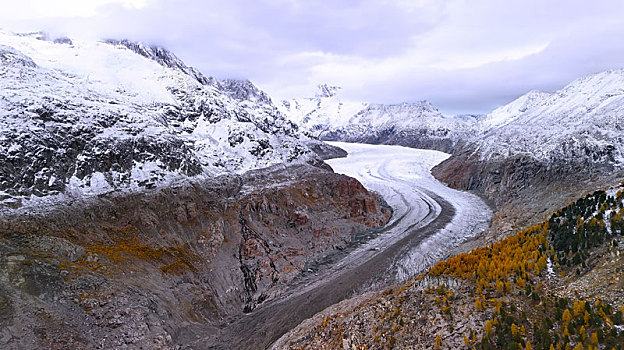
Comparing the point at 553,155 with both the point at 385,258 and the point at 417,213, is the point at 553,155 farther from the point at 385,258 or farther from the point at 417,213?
the point at 385,258

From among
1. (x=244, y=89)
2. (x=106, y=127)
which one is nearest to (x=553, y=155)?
(x=106, y=127)

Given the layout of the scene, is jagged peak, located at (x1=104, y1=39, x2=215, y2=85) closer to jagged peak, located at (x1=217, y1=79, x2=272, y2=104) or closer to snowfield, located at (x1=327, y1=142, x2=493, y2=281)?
snowfield, located at (x1=327, y1=142, x2=493, y2=281)

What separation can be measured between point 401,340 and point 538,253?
8.08 m

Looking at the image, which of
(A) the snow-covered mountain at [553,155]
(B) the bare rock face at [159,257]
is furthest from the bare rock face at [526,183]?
(B) the bare rock face at [159,257]

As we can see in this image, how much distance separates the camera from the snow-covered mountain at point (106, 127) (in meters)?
28.5

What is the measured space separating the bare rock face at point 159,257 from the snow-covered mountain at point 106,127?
2843mm

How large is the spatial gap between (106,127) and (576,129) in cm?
6274

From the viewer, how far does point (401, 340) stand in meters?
13.9

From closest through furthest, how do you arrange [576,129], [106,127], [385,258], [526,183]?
1. [385,258]
2. [106,127]
3. [526,183]
4. [576,129]

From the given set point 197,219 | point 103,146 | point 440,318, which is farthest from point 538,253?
point 103,146

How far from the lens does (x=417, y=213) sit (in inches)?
1917

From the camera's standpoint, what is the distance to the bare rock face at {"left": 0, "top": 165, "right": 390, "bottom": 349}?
62.0 ft

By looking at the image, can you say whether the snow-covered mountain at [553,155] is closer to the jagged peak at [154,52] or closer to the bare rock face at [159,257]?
the bare rock face at [159,257]

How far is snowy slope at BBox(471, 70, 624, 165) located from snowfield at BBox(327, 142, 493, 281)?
11.9 m
